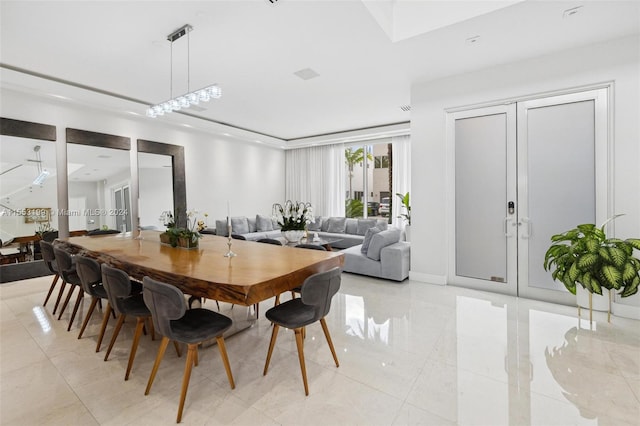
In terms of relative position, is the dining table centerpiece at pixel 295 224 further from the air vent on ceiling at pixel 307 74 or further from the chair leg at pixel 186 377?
the chair leg at pixel 186 377

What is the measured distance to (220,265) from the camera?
2154mm

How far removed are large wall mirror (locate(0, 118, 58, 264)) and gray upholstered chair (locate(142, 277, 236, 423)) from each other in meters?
4.57

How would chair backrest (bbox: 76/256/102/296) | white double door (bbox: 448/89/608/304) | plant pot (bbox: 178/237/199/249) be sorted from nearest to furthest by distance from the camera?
1. chair backrest (bbox: 76/256/102/296)
2. plant pot (bbox: 178/237/199/249)
3. white double door (bbox: 448/89/608/304)

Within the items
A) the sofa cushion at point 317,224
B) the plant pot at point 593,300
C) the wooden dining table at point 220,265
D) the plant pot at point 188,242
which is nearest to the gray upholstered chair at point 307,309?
the wooden dining table at point 220,265

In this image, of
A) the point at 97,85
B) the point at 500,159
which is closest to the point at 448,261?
the point at 500,159

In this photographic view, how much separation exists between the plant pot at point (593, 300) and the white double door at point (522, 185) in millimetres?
297

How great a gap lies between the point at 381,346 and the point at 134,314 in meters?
1.97

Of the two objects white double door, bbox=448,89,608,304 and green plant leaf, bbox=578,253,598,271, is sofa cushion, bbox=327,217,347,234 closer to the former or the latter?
white double door, bbox=448,89,608,304

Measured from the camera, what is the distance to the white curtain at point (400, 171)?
736cm

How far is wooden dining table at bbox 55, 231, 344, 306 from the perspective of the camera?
66.8 inches

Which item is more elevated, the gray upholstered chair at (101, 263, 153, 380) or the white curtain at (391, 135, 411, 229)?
the white curtain at (391, 135, 411, 229)

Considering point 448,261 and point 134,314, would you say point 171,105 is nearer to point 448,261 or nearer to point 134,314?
point 134,314

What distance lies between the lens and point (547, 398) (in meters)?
1.86

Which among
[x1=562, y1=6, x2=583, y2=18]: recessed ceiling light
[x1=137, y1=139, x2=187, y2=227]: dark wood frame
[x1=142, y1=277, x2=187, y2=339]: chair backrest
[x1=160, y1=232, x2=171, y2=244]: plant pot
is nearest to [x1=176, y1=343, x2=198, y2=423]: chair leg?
[x1=142, y1=277, x2=187, y2=339]: chair backrest
